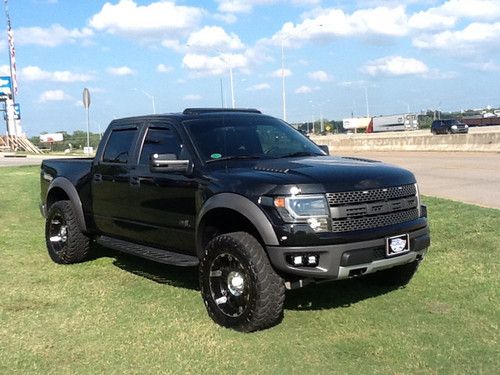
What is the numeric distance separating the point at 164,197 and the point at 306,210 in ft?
5.49

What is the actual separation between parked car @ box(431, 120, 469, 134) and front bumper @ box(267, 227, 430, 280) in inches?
1847

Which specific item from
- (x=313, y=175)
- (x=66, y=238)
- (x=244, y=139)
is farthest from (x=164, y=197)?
(x=66, y=238)

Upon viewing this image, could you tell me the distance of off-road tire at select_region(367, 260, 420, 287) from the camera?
5680mm

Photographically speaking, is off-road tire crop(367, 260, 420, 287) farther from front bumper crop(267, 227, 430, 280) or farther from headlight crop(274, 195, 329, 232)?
headlight crop(274, 195, 329, 232)

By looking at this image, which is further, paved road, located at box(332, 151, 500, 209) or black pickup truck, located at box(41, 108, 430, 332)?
paved road, located at box(332, 151, 500, 209)

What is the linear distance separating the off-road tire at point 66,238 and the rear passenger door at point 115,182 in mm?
412

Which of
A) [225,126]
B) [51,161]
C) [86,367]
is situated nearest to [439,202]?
[225,126]

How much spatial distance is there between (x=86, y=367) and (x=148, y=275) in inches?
100

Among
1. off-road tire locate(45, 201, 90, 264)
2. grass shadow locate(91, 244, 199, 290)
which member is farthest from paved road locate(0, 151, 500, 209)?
off-road tire locate(45, 201, 90, 264)

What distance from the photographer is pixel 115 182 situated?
6.33m

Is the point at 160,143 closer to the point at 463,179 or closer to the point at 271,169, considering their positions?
the point at 271,169

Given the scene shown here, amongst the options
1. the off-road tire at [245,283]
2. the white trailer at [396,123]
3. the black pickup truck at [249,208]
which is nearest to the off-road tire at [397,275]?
the black pickup truck at [249,208]

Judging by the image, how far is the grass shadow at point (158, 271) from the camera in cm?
627

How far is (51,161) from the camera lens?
7.90 metres
